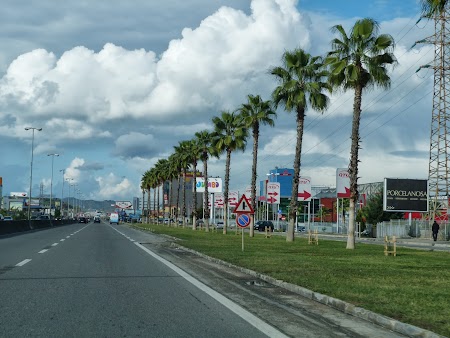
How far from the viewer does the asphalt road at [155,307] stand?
8344 mm

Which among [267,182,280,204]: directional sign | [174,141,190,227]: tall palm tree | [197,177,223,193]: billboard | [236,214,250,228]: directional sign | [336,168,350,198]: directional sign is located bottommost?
[236,214,250,228]: directional sign

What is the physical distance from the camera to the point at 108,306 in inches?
404

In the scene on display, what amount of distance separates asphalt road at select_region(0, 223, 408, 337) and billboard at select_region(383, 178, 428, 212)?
47254 mm

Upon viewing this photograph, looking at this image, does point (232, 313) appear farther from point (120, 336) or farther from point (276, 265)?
point (276, 265)

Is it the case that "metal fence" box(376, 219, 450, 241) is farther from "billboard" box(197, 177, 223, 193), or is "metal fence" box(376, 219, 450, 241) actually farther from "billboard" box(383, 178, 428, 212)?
"billboard" box(197, 177, 223, 193)

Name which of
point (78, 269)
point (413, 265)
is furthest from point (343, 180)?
point (78, 269)

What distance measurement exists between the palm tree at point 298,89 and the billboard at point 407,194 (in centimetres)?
2514

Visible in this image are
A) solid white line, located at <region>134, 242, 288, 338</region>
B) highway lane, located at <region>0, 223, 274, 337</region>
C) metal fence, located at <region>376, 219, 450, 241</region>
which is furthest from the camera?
metal fence, located at <region>376, 219, 450, 241</region>

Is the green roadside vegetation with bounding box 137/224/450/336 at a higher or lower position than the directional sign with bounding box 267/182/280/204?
lower

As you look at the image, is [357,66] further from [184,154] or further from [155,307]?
[184,154]

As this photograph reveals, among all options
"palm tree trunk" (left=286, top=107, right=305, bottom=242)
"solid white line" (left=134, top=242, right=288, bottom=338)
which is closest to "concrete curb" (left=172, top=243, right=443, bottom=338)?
"solid white line" (left=134, top=242, right=288, bottom=338)

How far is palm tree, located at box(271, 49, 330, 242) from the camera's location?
124 feet

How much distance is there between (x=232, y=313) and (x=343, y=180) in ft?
148

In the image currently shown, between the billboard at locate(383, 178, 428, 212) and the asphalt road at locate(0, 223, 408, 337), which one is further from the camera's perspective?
the billboard at locate(383, 178, 428, 212)
